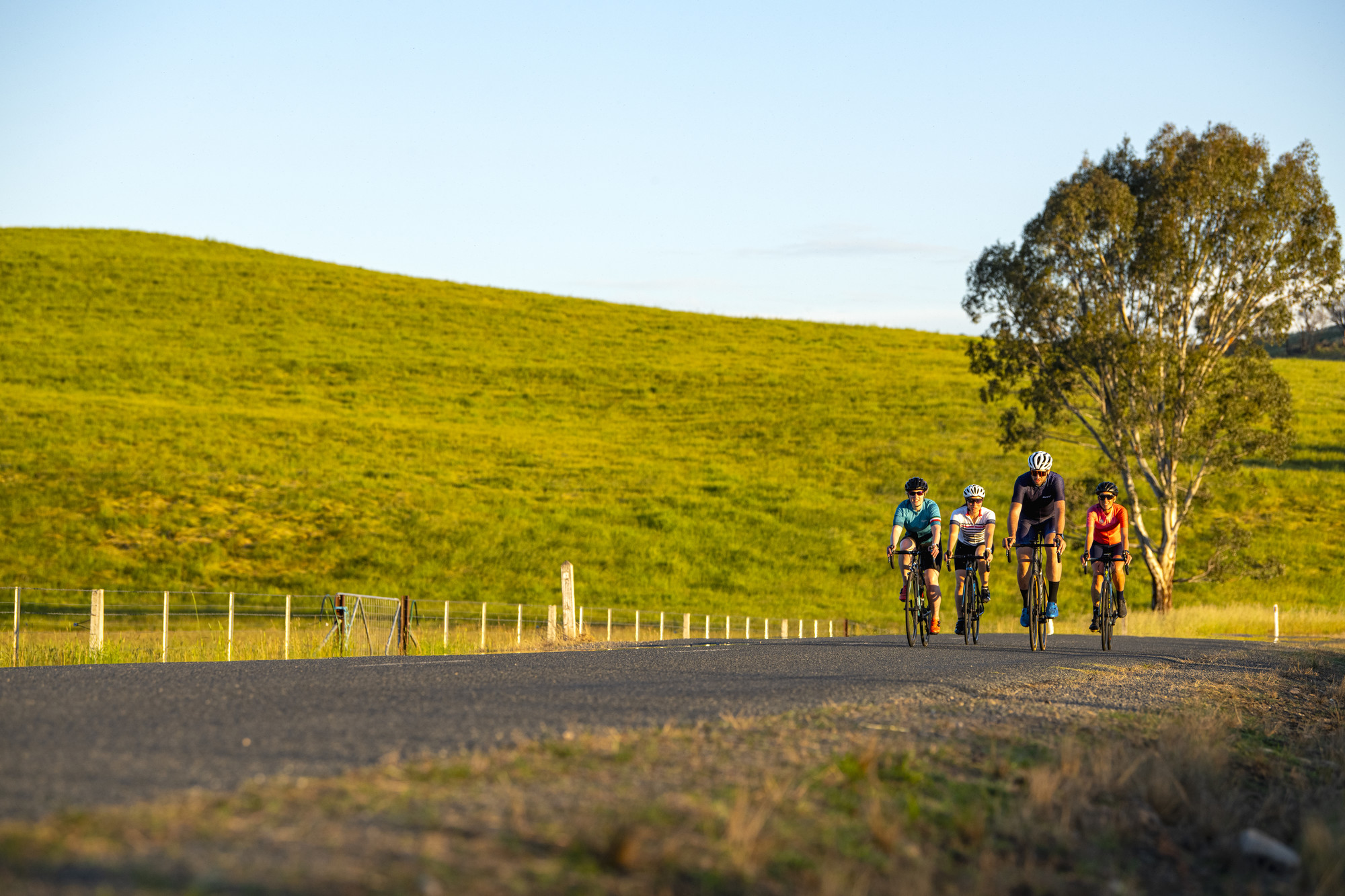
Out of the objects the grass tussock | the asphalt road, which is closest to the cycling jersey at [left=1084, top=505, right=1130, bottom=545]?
the asphalt road

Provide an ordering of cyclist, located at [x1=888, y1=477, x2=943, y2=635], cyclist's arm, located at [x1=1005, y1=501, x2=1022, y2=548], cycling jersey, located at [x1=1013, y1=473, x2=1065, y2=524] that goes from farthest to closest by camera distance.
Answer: cyclist, located at [x1=888, y1=477, x2=943, y2=635] → cycling jersey, located at [x1=1013, y1=473, x2=1065, y2=524] → cyclist's arm, located at [x1=1005, y1=501, x2=1022, y2=548]

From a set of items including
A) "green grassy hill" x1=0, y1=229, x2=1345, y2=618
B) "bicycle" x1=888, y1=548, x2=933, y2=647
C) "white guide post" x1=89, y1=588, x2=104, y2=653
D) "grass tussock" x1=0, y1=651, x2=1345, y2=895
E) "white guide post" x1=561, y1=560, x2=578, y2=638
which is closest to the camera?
"grass tussock" x1=0, y1=651, x2=1345, y2=895

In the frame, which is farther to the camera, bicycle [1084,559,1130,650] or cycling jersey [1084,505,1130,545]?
bicycle [1084,559,1130,650]

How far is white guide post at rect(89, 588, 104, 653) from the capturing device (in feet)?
59.0

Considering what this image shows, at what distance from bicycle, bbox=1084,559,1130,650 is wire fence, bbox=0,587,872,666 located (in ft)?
29.3

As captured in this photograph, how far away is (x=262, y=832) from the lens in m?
4.38

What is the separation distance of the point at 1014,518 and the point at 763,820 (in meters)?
10.5

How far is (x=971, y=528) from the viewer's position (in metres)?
15.3

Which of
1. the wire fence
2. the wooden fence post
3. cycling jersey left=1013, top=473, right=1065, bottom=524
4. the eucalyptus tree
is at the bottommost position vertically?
the wire fence

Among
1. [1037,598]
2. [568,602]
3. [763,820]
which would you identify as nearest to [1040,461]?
[1037,598]

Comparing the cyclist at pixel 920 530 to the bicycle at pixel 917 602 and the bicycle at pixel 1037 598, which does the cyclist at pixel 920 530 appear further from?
the bicycle at pixel 1037 598

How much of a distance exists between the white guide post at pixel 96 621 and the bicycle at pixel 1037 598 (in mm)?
12690

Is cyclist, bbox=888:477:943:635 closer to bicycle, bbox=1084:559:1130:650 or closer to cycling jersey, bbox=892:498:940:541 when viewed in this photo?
cycling jersey, bbox=892:498:940:541

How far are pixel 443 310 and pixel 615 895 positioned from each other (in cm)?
8384
